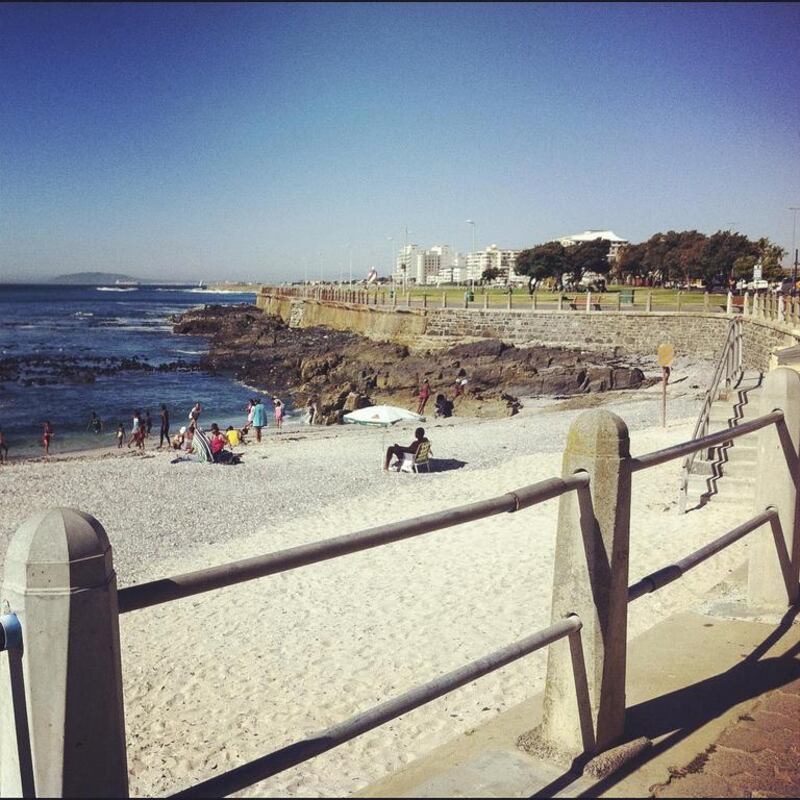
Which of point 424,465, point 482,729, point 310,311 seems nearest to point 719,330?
point 424,465

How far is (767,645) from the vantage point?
3619mm

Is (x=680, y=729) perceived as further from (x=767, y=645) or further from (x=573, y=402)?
(x=573, y=402)

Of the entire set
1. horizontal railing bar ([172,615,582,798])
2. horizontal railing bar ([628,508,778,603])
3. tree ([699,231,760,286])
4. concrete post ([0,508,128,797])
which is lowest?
horizontal railing bar ([172,615,582,798])

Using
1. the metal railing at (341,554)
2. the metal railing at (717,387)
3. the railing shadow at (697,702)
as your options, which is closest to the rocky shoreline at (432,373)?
the metal railing at (717,387)

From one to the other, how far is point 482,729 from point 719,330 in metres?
36.1

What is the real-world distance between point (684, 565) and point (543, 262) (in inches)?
2932

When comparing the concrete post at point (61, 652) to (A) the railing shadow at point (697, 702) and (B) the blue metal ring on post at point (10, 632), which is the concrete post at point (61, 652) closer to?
(B) the blue metal ring on post at point (10, 632)

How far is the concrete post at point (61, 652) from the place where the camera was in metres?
1.36

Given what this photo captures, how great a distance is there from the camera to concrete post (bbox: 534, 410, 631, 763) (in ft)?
7.85

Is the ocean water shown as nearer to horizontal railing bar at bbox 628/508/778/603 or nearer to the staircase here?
the staircase

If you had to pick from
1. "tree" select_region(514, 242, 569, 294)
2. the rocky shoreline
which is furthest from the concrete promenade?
"tree" select_region(514, 242, 569, 294)

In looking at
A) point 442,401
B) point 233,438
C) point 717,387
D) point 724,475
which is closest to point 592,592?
point 724,475

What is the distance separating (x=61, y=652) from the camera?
1.39m

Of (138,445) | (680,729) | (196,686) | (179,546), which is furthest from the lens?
(138,445)
